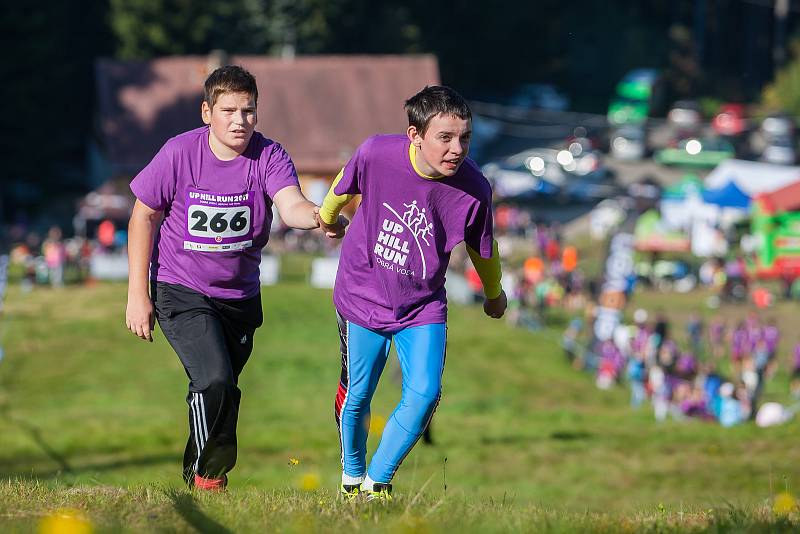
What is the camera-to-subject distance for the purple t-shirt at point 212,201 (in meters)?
7.40

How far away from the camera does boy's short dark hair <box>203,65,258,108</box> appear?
7262 mm

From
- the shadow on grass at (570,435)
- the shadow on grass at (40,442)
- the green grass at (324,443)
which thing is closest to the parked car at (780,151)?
the green grass at (324,443)

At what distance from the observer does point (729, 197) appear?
43.6 meters

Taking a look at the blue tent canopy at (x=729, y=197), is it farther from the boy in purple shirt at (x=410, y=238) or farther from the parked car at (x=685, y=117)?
the boy in purple shirt at (x=410, y=238)

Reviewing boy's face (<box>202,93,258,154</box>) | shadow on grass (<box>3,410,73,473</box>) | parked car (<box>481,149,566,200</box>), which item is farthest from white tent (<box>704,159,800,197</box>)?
boy's face (<box>202,93,258,154</box>)

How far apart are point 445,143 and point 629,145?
5882 cm

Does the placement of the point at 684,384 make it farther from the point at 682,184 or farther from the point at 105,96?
the point at 105,96

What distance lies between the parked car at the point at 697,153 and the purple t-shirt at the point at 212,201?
5654cm

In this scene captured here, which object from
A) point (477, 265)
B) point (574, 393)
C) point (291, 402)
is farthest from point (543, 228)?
point (477, 265)

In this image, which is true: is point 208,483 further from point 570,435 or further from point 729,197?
point 729,197

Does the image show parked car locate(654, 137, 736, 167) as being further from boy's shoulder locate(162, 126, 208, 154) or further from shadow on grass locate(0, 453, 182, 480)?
boy's shoulder locate(162, 126, 208, 154)

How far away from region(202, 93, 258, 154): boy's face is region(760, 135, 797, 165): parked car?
5801 cm

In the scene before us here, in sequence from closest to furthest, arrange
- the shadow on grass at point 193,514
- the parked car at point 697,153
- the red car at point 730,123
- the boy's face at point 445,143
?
the shadow on grass at point 193,514 < the boy's face at point 445,143 < the parked car at point 697,153 < the red car at point 730,123

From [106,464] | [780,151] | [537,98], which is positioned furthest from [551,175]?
[106,464]
